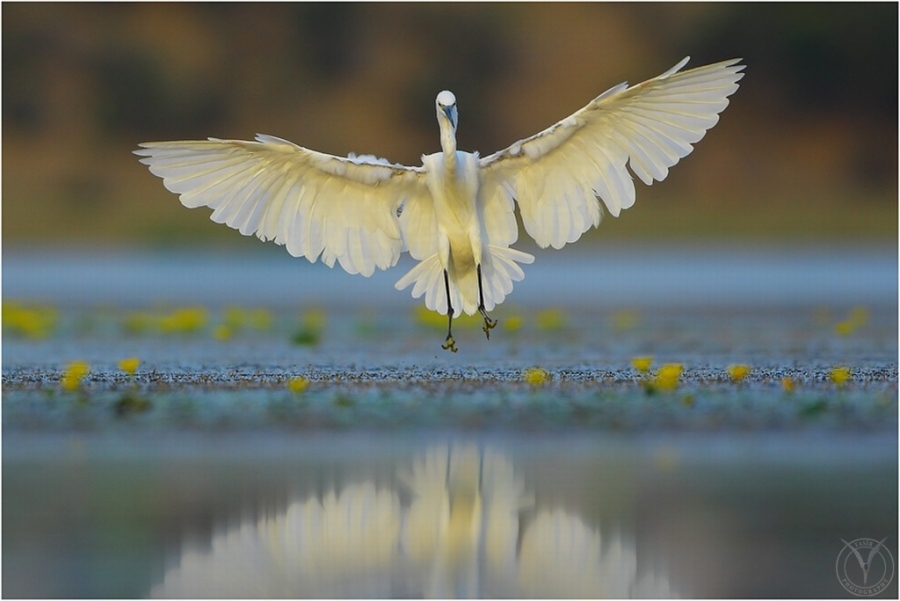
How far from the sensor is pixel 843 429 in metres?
5.47

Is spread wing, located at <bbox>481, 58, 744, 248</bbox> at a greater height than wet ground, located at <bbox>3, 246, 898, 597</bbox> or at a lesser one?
greater

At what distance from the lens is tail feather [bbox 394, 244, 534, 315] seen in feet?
24.4

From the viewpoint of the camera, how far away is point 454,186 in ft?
23.0

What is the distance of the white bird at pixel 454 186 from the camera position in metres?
6.64

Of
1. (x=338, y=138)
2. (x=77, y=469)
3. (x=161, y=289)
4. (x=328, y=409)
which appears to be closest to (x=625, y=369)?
(x=328, y=409)

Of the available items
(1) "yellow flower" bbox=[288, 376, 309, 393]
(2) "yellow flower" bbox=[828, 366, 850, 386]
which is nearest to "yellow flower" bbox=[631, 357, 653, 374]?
(2) "yellow flower" bbox=[828, 366, 850, 386]

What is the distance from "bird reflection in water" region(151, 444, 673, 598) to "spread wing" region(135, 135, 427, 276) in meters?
2.53

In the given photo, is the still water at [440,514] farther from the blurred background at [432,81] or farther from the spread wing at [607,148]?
the blurred background at [432,81]

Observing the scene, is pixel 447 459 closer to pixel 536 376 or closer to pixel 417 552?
pixel 417 552

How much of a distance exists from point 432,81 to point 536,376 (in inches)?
702

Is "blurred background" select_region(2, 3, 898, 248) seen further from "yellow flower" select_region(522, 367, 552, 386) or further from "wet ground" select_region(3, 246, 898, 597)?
"yellow flower" select_region(522, 367, 552, 386)

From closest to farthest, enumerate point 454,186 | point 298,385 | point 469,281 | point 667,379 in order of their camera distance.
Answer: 1. point 667,379
2. point 298,385
3. point 454,186
4. point 469,281

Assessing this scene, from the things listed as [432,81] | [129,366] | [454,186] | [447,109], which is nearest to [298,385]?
[129,366]

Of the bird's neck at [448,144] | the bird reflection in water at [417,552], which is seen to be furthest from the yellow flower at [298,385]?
the bird reflection in water at [417,552]
